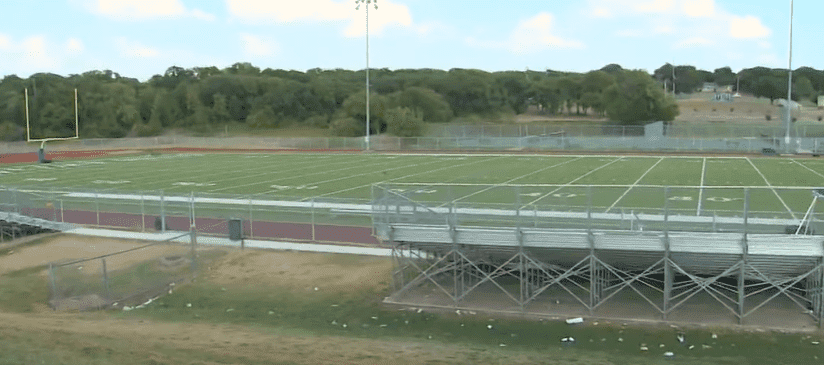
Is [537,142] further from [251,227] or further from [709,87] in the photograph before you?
[709,87]

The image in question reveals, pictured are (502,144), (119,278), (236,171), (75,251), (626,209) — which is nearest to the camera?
(626,209)

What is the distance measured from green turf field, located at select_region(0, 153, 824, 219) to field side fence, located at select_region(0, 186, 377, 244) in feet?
5.60

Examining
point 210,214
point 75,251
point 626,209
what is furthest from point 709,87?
point 75,251

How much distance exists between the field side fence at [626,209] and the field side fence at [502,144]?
4613cm

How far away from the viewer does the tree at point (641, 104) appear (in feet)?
360

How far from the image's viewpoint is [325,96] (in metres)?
138

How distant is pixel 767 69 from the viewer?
156375 mm

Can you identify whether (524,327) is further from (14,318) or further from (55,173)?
(55,173)

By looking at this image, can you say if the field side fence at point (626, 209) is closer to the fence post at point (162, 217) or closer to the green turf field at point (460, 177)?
the green turf field at point (460, 177)

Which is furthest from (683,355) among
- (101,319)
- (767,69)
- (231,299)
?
(767,69)

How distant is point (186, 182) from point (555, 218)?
27564mm

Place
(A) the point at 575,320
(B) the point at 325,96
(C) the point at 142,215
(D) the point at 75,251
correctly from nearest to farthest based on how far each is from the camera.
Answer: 1. (A) the point at 575,320
2. (D) the point at 75,251
3. (C) the point at 142,215
4. (B) the point at 325,96

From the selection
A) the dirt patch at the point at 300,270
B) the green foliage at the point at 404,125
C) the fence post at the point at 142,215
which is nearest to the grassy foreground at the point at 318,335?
→ the dirt patch at the point at 300,270

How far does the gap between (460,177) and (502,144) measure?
2885 cm
